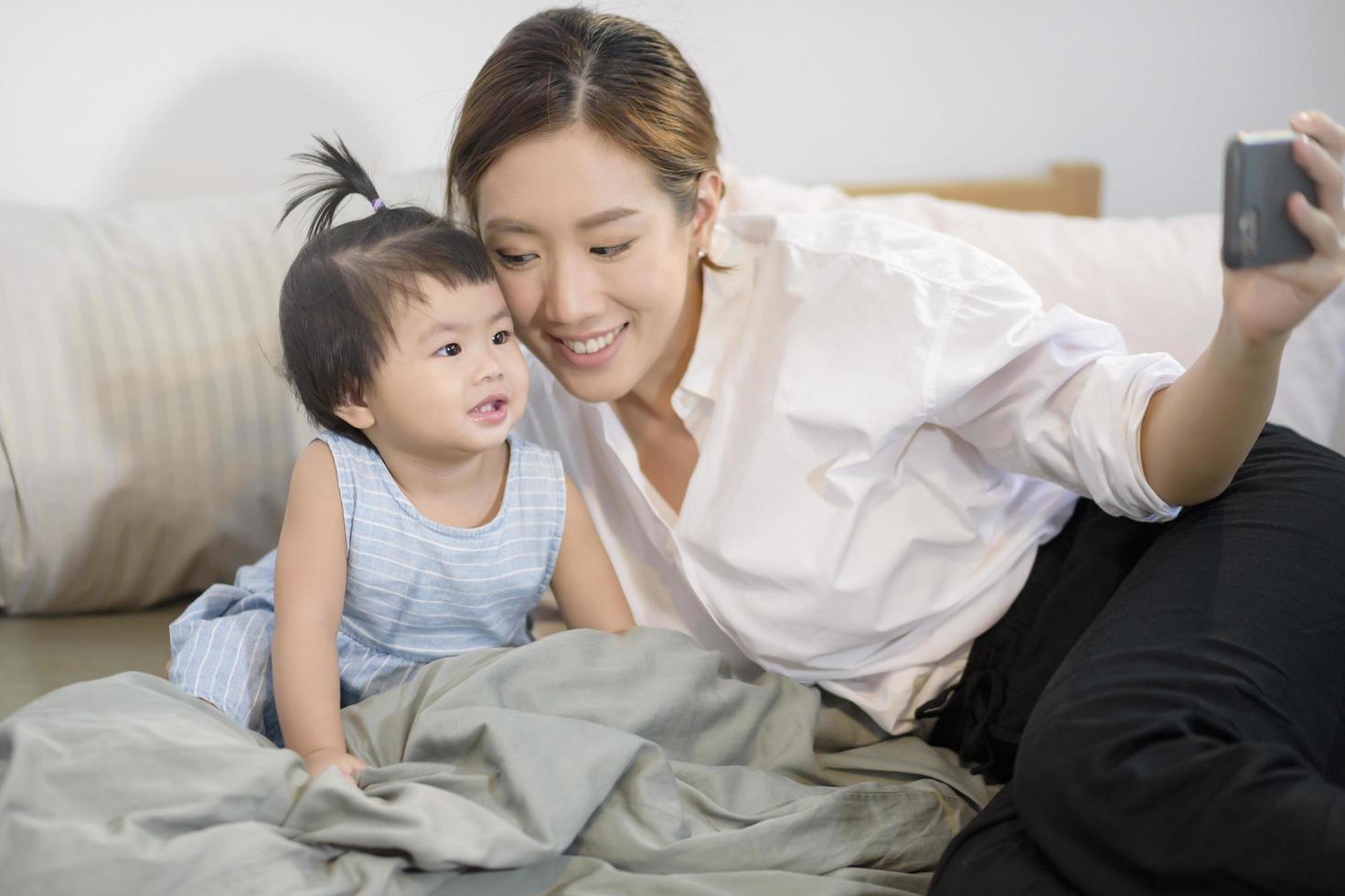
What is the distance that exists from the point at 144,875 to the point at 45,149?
1104 millimetres

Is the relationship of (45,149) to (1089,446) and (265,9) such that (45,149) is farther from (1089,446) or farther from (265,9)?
(1089,446)

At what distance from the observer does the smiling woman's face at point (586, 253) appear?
1.07 meters

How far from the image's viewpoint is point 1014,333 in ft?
3.40

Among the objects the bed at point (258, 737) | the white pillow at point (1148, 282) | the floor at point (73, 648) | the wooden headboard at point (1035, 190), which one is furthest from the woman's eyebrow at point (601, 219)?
the wooden headboard at point (1035, 190)

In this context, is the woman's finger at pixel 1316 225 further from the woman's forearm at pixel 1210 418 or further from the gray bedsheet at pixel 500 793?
the gray bedsheet at pixel 500 793

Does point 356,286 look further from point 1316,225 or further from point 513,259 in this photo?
point 1316,225

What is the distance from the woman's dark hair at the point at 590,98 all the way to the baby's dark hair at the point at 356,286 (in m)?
0.10

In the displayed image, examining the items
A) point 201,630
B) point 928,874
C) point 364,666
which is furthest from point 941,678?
point 201,630

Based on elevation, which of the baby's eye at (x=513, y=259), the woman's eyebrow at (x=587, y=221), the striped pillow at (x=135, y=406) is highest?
the woman's eyebrow at (x=587, y=221)

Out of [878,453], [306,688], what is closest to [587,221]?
[878,453]

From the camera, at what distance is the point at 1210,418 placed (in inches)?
35.1

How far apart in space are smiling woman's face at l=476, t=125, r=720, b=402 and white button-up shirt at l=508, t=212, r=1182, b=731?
0.31 feet

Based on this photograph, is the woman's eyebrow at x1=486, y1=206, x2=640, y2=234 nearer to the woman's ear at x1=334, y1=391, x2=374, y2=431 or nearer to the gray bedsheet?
the woman's ear at x1=334, y1=391, x2=374, y2=431

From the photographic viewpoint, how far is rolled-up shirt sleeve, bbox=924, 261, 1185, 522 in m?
0.97
